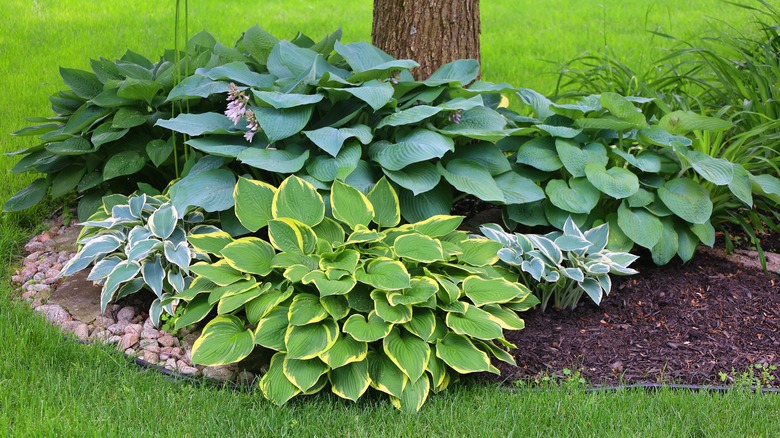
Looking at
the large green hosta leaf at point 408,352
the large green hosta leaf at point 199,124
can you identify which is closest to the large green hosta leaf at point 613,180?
the large green hosta leaf at point 408,352

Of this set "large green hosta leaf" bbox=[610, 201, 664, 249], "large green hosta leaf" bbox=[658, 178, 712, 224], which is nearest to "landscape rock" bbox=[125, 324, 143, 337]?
"large green hosta leaf" bbox=[610, 201, 664, 249]

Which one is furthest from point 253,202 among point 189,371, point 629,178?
point 629,178

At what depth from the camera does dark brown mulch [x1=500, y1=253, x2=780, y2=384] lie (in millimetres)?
2879

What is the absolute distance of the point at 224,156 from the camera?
3258 millimetres

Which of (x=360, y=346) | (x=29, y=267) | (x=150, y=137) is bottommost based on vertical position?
(x=29, y=267)

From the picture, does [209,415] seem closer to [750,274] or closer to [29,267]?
[29,267]

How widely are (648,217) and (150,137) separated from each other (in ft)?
7.98

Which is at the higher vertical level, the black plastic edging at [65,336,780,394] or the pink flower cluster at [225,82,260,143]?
the pink flower cluster at [225,82,260,143]

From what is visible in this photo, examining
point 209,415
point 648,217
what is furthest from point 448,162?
point 209,415

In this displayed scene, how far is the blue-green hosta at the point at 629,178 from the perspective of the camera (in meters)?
3.29

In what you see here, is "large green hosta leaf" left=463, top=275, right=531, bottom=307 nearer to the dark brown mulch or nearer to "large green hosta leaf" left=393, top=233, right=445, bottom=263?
"large green hosta leaf" left=393, top=233, right=445, bottom=263

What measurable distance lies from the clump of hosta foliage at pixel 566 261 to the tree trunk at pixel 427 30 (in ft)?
4.00

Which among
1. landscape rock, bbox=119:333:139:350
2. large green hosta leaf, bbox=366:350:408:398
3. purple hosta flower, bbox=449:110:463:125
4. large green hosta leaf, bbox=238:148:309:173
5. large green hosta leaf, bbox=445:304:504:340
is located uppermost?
purple hosta flower, bbox=449:110:463:125

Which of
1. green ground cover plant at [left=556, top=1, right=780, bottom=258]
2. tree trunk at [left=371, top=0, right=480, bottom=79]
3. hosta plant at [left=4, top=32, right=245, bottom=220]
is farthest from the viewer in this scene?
tree trunk at [left=371, top=0, right=480, bottom=79]
